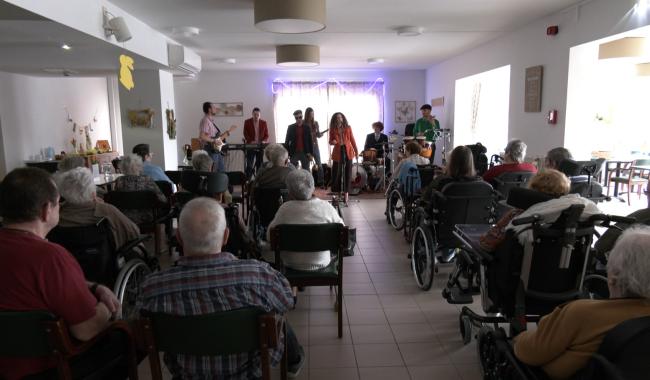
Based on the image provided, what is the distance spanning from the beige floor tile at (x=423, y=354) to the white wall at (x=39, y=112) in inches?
263

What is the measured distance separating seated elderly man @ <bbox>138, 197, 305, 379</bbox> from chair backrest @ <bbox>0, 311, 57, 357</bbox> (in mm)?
291

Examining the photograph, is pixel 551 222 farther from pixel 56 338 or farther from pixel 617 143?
pixel 617 143

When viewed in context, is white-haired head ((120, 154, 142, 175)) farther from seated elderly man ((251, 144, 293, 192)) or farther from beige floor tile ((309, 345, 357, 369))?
beige floor tile ((309, 345, 357, 369))

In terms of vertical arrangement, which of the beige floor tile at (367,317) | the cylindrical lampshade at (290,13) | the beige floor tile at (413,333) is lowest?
the beige floor tile at (413,333)

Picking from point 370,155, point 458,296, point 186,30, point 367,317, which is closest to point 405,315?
point 367,317

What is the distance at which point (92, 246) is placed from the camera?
8.04 ft

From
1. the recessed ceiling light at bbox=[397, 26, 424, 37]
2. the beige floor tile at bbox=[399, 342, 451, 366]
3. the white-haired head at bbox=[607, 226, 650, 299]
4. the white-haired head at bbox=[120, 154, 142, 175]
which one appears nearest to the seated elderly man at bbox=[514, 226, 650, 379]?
the white-haired head at bbox=[607, 226, 650, 299]

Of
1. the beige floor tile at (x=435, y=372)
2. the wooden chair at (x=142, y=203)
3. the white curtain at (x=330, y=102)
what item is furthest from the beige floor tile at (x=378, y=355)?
the white curtain at (x=330, y=102)

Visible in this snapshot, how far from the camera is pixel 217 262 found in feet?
5.21

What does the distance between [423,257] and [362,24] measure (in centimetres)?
341

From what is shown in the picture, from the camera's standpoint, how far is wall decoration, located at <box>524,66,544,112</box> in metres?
5.63

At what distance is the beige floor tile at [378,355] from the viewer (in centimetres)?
253

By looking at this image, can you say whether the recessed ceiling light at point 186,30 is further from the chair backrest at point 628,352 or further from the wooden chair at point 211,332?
the chair backrest at point 628,352

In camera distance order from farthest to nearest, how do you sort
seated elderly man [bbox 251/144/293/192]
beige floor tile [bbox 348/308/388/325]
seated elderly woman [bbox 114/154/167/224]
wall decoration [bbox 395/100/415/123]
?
wall decoration [bbox 395/100/415/123], seated elderly man [bbox 251/144/293/192], seated elderly woman [bbox 114/154/167/224], beige floor tile [bbox 348/308/388/325]
